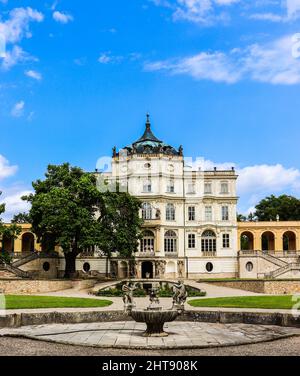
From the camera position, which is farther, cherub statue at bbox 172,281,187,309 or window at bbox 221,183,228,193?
window at bbox 221,183,228,193

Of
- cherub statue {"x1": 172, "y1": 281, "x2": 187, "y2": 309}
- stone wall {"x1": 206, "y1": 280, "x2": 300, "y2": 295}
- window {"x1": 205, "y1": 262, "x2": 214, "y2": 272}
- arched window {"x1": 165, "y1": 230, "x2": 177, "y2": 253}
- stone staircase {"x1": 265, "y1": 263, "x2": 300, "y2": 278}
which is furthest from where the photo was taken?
window {"x1": 205, "y1": 262, "x2": 214, "y2": 272}

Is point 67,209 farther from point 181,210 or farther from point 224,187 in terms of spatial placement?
point 224,187

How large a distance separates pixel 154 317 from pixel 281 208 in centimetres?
6869

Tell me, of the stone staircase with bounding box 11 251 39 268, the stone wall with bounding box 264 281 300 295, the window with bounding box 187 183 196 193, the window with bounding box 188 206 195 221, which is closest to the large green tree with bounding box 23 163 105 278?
the stone staircase with bounding box 11 251 39 268

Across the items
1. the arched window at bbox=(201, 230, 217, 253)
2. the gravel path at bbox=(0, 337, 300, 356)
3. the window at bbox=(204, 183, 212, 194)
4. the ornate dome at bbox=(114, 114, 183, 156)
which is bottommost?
the gravel path at bbox=(0, 337, 300, 356)

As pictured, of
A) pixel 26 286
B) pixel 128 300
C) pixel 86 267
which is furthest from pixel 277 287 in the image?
pixel 128 300

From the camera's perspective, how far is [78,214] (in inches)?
1868

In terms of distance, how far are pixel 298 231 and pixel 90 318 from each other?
161ft

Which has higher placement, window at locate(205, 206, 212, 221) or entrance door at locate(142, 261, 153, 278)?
window at locate(205, 206, 212, 221)

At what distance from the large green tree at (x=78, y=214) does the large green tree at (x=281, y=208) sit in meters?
38.1

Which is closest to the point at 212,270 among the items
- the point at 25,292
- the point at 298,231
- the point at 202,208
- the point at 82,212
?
the point at 202,208

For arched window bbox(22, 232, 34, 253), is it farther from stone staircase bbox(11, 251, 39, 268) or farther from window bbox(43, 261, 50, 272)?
stone staircase bbox(11, 251, 39, 268)

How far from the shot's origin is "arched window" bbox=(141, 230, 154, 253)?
197ft

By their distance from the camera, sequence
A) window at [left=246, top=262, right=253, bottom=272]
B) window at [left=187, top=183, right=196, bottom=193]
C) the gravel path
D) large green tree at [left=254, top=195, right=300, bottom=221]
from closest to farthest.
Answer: the gravel path, window at [left=246, top=262, right=253, bottom=272], window at [left=187, top=183, right=196, bottom=193], large green tree at [left=254, top=195, right=300, bottom=221]
